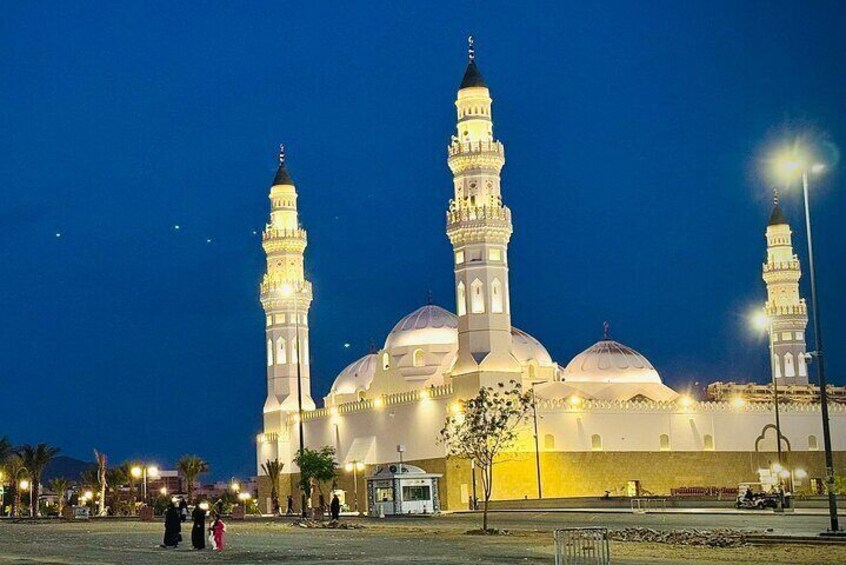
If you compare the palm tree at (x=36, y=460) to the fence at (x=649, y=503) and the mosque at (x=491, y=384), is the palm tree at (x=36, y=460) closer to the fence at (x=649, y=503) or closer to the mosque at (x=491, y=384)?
the mosque at (x=491, y=384)

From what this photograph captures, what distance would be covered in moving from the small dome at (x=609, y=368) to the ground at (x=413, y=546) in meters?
29.2

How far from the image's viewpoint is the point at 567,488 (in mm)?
64062

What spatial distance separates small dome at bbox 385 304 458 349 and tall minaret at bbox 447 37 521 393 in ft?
32.0

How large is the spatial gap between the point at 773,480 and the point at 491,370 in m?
14.7

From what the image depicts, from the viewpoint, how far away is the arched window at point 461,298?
64.8 metres

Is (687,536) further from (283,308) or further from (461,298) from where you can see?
(283,308)

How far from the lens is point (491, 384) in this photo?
204 ft

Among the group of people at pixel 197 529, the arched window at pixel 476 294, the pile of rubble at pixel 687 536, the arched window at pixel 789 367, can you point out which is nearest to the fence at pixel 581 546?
the pile of rubble at pixel 687 536

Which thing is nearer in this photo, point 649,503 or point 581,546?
point 581,546

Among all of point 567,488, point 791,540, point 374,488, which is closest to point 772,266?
point 567,488

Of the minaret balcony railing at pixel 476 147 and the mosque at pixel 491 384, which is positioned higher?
the minaret balcony railing at pixel 476 147

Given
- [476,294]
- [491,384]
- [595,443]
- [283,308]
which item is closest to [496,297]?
[476,294]

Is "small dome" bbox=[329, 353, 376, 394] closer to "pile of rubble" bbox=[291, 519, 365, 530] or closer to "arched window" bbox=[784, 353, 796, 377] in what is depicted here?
"arched window" bbox=[784, 353, 796, 377]

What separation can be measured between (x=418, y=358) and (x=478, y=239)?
39.6 ft
